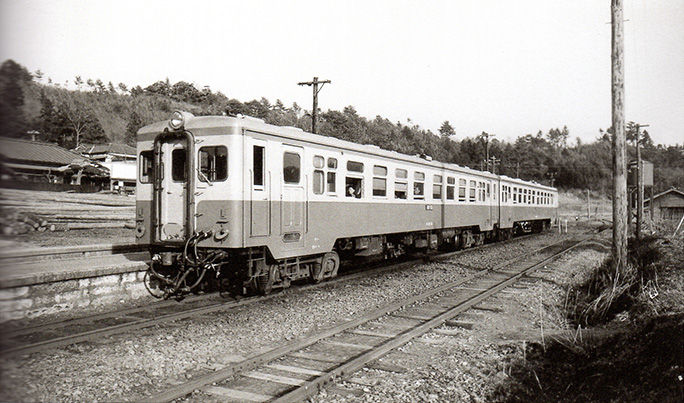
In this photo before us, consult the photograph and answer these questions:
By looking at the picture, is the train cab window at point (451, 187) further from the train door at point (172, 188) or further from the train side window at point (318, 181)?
the train door at point (172, 188)

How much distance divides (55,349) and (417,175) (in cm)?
1027

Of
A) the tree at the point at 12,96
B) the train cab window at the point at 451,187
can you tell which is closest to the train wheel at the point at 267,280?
the tree at the point at 12,96

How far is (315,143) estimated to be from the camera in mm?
9773

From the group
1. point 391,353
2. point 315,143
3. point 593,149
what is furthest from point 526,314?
point 593,149

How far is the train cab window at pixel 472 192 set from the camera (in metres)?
18.2

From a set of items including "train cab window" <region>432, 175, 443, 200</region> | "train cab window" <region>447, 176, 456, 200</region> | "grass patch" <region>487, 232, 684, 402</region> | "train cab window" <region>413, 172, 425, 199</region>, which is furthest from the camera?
"train cab window" <region>447, 176, 456, 200</region>

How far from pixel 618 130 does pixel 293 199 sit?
734 cm

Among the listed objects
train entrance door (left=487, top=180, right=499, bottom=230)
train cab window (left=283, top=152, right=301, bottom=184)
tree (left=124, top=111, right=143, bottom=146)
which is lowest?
train entrance door (left=487, top=180, right=499, bottom=230)

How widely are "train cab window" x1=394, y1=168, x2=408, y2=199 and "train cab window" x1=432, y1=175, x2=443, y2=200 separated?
197cm

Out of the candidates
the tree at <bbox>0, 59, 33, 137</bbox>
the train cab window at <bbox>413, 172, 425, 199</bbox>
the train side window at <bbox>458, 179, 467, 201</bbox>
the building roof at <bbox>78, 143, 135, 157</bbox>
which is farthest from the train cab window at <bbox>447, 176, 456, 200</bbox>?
the building roof at <bbox>78, 143, 135, 157</bbox>

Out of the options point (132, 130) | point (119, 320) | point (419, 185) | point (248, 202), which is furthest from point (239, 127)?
point (132, 130)

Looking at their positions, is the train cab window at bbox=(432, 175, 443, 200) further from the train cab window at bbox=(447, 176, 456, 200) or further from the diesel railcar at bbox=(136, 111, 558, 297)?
the diesel railcar at bbox=(136, 111, 558, 297)

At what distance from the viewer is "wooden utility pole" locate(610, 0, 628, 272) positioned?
1071 cm

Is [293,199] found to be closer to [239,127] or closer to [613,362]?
[239,127]
